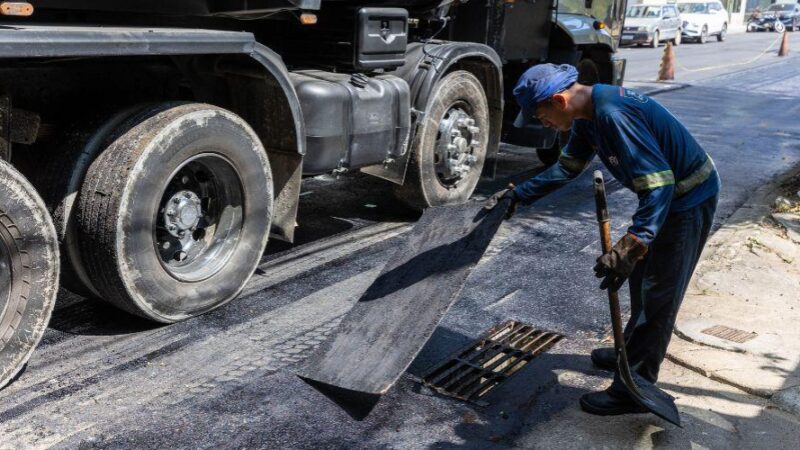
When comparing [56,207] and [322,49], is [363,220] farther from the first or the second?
[56,207]

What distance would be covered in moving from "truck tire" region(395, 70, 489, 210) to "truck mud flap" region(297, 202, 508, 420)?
7.55ft

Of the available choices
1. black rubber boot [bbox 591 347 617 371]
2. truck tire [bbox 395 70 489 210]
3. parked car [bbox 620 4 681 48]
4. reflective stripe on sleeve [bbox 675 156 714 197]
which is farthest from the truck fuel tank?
parked car [bbox 620 4 681 48]

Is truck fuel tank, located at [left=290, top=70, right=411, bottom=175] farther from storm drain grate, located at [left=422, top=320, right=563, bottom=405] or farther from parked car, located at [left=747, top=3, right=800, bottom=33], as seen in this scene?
parked car, located at [left=747, top=3, right=800, bottom=33]

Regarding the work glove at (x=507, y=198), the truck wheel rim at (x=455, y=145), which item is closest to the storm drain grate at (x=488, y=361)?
the work glove at (x=507, y=198)

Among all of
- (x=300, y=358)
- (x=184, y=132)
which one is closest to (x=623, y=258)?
(x=300, y=358)

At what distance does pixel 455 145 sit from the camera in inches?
267

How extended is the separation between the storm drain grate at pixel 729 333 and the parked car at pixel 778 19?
154ft

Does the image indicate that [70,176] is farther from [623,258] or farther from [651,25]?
[651,25]

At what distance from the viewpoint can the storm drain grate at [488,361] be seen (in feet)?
13.0

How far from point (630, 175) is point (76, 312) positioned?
3.06 meters

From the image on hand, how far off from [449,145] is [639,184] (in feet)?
11.5

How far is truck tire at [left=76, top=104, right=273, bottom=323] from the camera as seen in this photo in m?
4.06

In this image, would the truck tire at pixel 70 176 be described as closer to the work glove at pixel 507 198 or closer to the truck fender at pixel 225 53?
the truck fender at pixel 225 53

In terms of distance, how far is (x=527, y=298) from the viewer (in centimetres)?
513
